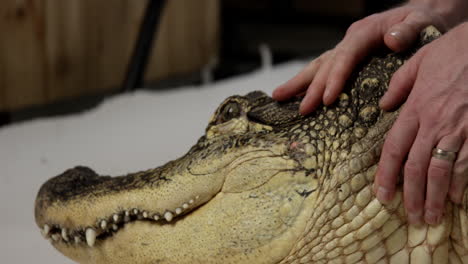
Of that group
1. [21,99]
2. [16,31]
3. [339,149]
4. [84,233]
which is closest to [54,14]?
[16,31]

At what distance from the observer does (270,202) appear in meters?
1.16

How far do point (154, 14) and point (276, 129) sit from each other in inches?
60.6

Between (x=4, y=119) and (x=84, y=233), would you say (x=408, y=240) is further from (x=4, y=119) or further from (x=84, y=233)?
(x=4, y=119)

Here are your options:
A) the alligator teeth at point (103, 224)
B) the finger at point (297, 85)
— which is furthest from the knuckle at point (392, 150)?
the alligator teeth at point (103, 224)

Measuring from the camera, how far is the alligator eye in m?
1.28

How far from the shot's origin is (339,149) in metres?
1.17

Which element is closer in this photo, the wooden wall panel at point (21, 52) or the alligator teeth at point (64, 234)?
the alligator teeth at point (64, 234)

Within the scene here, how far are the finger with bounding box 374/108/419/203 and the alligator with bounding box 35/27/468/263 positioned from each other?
0.07 ft

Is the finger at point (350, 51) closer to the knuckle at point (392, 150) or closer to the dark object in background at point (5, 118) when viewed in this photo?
the knuckle at point (392, 150)

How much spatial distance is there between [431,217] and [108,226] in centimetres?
54

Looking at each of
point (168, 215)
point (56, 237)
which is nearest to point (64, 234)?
point (56, 237)

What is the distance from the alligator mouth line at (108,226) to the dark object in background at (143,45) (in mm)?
1441

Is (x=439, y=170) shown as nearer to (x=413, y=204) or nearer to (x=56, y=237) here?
(x=413, y=204)

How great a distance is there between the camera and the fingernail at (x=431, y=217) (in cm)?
110
